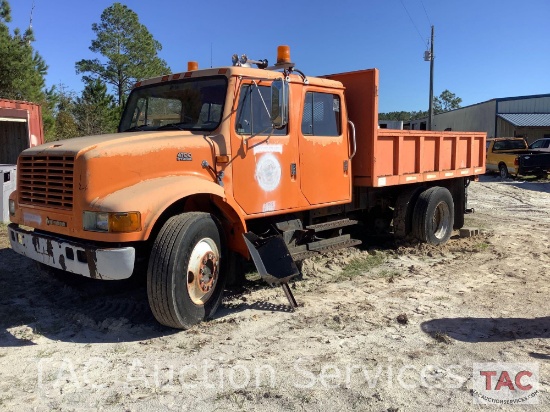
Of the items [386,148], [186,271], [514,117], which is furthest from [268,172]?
[514,117]

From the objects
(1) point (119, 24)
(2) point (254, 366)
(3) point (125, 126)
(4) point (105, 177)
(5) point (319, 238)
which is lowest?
(2) point (254, 366)

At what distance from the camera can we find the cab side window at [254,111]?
5156 mm

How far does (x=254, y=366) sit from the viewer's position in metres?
3.85

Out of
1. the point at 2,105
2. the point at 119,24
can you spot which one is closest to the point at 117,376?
the point at 2,105

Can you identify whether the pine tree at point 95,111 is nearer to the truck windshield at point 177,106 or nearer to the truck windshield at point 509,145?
the truck windshield at point 509,145

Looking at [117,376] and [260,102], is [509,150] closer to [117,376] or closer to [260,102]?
[260,102]

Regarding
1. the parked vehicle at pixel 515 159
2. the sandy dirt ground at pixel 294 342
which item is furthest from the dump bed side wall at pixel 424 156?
the parked vehicle at pixel 515 159

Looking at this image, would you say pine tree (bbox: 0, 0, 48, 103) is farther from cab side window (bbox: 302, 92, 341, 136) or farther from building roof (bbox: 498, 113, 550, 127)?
building roof (bbox: 498, 113, 550, 127)

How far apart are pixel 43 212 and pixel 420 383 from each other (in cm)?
361

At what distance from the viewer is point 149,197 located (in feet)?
13.7

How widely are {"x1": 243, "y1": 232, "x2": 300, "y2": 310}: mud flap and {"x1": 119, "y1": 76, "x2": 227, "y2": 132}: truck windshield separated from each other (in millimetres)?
1268

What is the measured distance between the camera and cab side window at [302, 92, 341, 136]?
5.97 m

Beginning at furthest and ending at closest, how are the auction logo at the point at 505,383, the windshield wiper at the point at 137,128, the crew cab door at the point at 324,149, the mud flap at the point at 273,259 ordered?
the crew cab door at the point at 324,149 → the windshield wiper at the point at 137,128 → the mud flap at the point at 273,259 → the auction logo at the point at 505,383

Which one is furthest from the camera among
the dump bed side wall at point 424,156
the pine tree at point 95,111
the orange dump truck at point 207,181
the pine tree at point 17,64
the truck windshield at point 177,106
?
the pine tree at point 95,111
